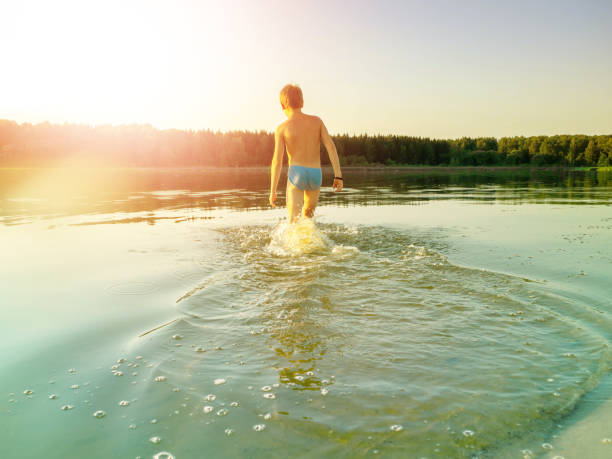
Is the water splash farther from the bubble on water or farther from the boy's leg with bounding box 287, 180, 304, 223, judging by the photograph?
the bubble on water

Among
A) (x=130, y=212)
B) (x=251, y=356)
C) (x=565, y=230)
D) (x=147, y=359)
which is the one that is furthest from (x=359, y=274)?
(x=130, y=212)

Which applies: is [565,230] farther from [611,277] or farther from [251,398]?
[251,398]

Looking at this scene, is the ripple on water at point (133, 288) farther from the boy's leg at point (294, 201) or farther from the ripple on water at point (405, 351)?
the boy's leg at point (294, 201)

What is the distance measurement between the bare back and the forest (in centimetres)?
10603

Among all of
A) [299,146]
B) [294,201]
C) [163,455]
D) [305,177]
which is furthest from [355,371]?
[299,146]

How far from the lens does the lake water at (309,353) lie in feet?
7.04

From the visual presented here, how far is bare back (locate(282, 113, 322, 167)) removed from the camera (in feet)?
23.9

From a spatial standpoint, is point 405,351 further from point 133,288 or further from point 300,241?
point 300,241

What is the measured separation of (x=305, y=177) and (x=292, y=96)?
4.82 feet

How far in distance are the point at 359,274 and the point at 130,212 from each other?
33.3 feet

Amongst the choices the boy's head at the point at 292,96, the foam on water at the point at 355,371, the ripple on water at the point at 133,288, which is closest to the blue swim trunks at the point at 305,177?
the boy's head at the point at 292,96

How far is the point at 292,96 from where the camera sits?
7.23m

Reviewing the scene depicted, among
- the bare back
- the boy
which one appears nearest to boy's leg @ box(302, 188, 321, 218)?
the boy

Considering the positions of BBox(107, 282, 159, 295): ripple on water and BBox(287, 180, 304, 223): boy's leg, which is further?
BBox(287, 180, 304, 223): boy's leg
